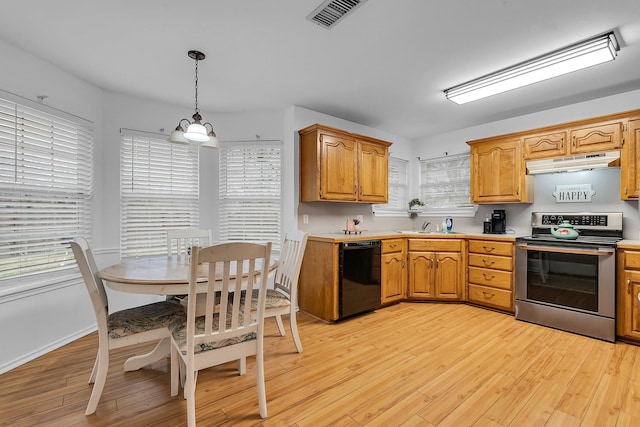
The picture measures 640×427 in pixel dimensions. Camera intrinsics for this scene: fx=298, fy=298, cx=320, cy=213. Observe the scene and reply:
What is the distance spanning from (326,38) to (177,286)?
6.92 feet

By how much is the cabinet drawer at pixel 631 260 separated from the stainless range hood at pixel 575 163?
969 millimetres

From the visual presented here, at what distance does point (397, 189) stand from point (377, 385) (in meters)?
3.56

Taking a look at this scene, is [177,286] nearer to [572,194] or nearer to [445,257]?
[445,257]

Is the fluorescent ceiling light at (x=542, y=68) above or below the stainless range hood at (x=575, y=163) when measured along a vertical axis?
above

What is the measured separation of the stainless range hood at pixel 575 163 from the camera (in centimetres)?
312

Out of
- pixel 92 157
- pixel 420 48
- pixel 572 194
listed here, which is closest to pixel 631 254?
pixel 572 194

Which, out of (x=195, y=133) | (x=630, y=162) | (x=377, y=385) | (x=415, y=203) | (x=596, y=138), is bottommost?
(x=377, y=385)

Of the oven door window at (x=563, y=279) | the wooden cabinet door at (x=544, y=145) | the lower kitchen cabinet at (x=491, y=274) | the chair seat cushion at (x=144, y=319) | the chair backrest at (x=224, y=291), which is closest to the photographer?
the chair backrest at (x=224, y=291)

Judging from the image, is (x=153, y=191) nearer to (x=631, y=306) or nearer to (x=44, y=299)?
(x=44, y=299)

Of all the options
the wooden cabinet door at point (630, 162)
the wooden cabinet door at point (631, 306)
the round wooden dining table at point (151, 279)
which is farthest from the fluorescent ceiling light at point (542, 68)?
the round wooden dining table at point (151, 279)

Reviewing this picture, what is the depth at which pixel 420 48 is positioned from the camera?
2486 mm

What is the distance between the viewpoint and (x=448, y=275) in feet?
13.0

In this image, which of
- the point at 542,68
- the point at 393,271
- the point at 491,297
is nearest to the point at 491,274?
the point at 491,297

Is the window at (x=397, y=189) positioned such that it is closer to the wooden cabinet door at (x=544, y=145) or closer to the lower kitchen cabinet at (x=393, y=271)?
the lower kitchen cabinet at (x=393, y=271)
